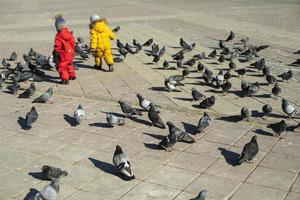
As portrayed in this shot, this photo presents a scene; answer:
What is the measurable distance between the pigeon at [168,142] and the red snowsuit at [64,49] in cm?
474

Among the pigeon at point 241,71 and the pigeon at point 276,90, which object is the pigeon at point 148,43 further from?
the pigeon at point 276,90

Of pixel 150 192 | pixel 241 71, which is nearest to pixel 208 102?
pixel 241 71

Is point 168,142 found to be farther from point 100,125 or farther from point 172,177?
point 100,125

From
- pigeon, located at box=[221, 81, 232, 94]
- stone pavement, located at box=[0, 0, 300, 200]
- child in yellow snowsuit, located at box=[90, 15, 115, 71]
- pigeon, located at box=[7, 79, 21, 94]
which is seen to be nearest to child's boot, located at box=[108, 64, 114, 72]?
child in yellow snowsuit, located at box=[90, 15, 115, 71]

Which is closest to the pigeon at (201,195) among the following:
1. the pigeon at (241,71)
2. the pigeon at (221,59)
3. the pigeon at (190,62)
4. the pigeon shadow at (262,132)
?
the pigeon shadow at (262,132)

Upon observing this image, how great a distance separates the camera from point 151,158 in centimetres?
721

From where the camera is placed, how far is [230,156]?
7285mm

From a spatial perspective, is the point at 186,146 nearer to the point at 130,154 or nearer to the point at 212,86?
the point at 130,154

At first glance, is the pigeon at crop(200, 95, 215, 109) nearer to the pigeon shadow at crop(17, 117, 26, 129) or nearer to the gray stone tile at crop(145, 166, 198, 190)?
the gray stone tile at crop(145, 166, 198, 190)

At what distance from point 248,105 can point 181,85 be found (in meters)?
1.95

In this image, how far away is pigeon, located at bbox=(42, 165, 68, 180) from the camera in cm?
636

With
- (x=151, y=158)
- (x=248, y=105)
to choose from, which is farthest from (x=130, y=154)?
(x=248, y=105)

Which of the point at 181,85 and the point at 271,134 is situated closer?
the point at 271,134

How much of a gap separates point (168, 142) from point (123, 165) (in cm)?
108
